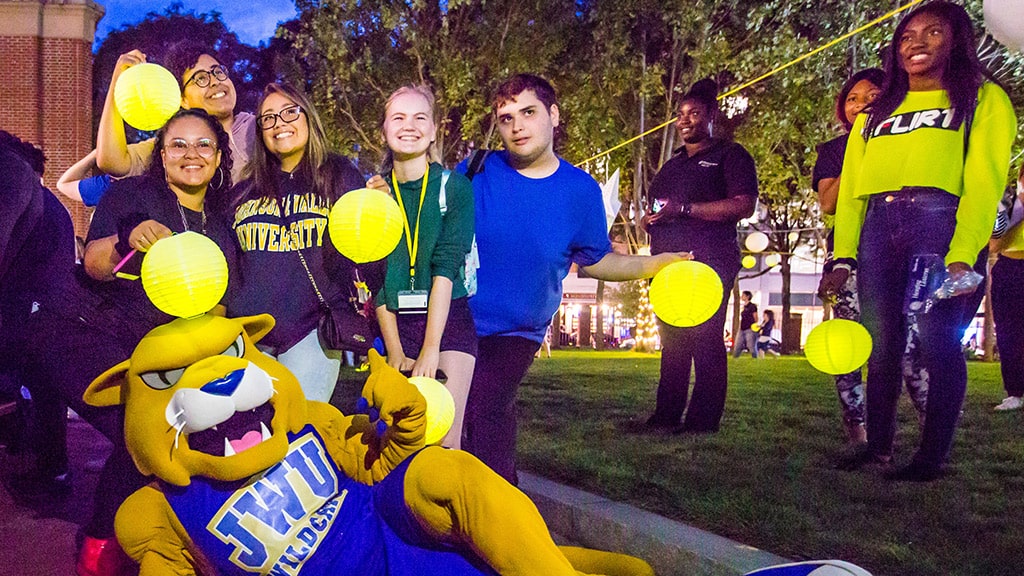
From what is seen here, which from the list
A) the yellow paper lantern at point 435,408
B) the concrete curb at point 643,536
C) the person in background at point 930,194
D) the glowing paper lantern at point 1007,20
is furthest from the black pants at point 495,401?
the glowing paper lantern at point 1007,20

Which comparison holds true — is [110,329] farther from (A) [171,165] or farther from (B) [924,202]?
(B) [924,202]

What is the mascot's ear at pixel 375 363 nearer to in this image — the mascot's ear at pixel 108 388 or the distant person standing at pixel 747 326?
the mascot's ear at pixel 108 388

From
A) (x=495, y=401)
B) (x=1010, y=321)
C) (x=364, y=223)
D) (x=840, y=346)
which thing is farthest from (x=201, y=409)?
(x=1010, y=321)

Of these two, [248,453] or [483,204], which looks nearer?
[248,453]

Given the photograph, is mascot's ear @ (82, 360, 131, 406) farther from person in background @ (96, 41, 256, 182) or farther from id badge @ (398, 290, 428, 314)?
person in background @ (96, 41, 256, 182)

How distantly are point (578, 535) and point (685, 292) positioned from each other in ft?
3.62

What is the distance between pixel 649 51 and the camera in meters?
15.3

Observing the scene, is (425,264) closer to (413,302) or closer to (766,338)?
(413,302)

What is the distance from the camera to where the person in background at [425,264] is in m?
2.71

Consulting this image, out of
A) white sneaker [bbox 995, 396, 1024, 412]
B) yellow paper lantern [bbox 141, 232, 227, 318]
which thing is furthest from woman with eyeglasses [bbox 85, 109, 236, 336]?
white sneaker [bbox 995, 396, 1024, 412]

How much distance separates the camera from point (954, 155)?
3.07 metres

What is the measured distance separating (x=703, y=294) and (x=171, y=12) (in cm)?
1842

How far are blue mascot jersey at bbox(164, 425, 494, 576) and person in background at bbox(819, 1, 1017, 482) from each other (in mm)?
2230

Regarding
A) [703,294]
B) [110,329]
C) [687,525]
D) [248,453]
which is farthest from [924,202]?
[110,329]
